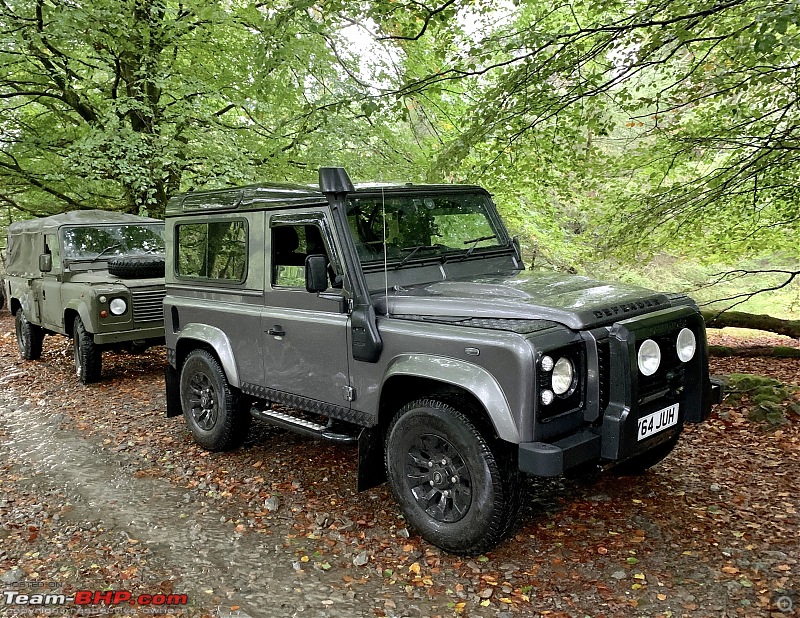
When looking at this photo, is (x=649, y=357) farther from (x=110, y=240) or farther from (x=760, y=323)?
(x=110, y=240)

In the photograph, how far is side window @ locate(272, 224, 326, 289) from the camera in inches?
175

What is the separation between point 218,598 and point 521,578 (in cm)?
164

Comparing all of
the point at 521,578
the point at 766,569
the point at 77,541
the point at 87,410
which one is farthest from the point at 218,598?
the point at 87,410

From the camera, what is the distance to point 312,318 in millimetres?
4445

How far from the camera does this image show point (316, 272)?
4.05 meters

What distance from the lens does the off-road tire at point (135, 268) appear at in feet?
26.8

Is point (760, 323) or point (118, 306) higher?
point (118, 306)

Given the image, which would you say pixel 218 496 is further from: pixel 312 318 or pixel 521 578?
pixel 521 578

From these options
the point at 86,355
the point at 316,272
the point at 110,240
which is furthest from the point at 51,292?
the point at 316,272

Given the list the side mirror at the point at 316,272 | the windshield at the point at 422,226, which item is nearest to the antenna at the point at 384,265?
the windshield at the point at 422,226

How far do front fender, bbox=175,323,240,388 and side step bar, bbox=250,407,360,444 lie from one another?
344 millimetres

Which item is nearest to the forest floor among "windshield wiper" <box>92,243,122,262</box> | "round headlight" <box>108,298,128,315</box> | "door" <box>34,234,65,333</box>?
"round headlight" <box>108,298,128,315</box>

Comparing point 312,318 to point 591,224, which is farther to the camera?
point 591,224
